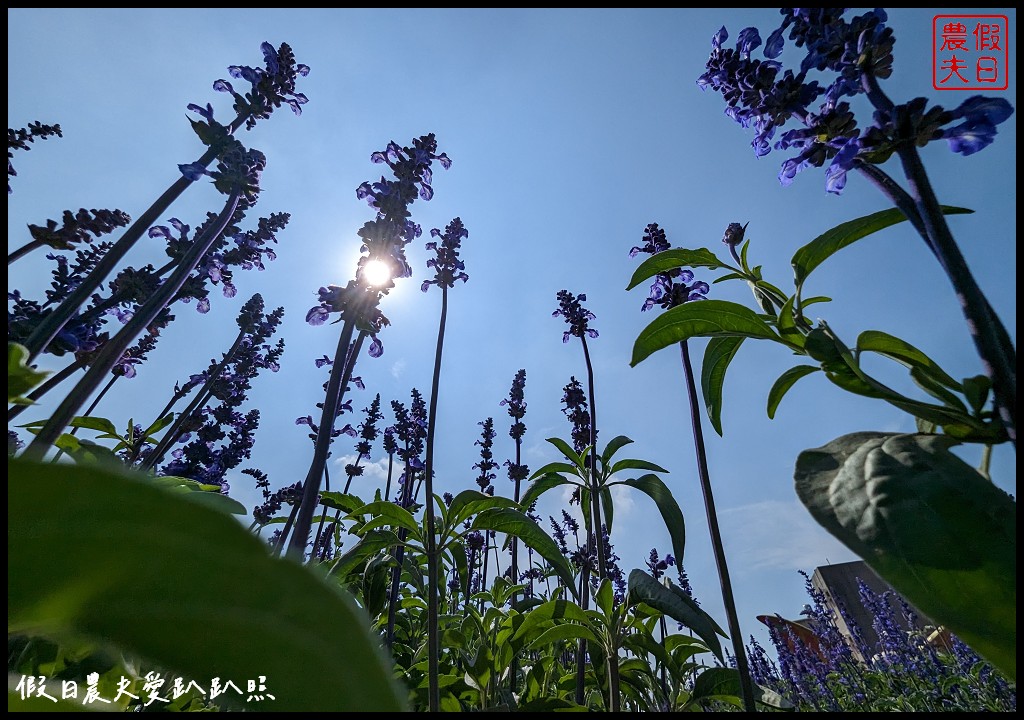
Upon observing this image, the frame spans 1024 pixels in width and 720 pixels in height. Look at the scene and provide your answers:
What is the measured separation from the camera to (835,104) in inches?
48.3

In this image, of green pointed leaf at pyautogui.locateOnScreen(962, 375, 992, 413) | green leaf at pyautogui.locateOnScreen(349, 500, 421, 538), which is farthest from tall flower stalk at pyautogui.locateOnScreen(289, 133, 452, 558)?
green pointed leaf at pyautogui.locateOnScreen(962, 375, 992, 413)

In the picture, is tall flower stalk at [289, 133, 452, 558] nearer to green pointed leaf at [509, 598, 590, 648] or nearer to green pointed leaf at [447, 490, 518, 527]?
green pointed leaf at [447, 490, 518, 527]

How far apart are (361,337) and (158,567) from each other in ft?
8.93

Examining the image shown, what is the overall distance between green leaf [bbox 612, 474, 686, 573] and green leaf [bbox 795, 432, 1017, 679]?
135 centimetres

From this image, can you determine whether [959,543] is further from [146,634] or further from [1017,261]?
[146,634]

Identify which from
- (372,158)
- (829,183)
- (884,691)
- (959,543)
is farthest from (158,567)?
(884,691)

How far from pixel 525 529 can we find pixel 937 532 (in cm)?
172

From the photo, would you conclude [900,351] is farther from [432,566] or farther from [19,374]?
[432,566]

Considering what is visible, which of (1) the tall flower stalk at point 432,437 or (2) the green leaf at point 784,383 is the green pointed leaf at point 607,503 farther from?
(2) the green leaf at point 784,383

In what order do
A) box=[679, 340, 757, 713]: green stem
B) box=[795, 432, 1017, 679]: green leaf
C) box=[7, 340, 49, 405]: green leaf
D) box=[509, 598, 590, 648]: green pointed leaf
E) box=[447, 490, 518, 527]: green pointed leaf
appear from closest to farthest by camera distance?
box=[7, 340, 49, 405]: green leaf, box=[795, 432, 1017, 679]: green leaf, box=[679, 340, 757, 713]: green stem, box=[509, 598, 590, 648]: green pointed leaf, box=[447, 490, 518, 527]: green pointed leaf

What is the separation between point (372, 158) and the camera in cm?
355

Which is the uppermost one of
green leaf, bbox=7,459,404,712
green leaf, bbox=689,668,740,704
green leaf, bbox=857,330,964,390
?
green leaf, bbox=857,330,964,390

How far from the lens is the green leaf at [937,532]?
28.2 inches

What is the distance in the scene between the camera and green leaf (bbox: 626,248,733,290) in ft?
4.32
